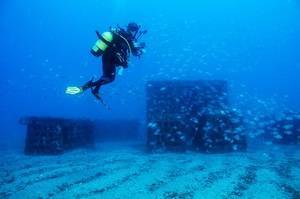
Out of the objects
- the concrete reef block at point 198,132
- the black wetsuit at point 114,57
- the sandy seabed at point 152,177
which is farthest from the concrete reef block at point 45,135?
the black wetsuit at point 114,57

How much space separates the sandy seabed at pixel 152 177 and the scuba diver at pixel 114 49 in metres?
2.09

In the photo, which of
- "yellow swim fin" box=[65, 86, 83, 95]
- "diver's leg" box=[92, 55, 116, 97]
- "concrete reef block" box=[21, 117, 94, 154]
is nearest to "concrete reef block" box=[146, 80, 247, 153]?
"concrete reef block" box=[21, 117, 94, 154]

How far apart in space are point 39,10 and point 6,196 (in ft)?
573

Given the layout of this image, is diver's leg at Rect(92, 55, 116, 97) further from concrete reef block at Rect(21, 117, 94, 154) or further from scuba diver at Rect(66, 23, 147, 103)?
concrete reef block at Rect(21, 117, 94, 154)

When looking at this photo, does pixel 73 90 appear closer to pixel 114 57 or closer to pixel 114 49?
pixel 114 57

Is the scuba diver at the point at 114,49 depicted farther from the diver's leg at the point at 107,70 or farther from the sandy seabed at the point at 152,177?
the sandy seabed at the point at 152,177

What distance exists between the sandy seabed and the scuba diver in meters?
2.09

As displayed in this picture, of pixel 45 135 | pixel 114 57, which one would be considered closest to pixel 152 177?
pixel 114 57

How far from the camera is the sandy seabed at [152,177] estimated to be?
6.31m

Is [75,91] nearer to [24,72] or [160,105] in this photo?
[160,105]

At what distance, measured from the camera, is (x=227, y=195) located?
6.13 meters

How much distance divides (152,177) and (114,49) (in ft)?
10.3

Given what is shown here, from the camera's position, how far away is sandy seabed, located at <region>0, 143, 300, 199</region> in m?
6.31

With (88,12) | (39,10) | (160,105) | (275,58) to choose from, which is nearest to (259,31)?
(275,58)
